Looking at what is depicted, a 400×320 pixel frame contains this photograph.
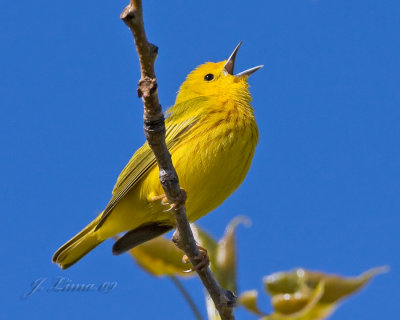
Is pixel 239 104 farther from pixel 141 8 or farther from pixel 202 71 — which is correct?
pixel 141 8

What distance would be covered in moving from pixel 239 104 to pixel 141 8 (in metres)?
2.67

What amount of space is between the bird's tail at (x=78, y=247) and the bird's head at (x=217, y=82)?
4.55ft

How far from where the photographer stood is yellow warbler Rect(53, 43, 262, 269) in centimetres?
445

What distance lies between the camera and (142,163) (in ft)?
15.5

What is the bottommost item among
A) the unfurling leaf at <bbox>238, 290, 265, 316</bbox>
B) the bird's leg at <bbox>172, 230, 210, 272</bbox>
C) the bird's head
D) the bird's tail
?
the unfurling leaf at <bbox>238, 290, 265, 316</bbox>

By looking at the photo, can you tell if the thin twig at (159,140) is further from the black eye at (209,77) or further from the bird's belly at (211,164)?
the black eye at (209,77)

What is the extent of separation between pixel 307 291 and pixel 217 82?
10.0 feet

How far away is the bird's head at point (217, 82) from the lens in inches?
201

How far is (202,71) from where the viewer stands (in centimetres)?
564

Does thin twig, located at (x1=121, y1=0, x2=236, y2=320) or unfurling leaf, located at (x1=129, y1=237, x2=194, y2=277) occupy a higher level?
thin twig, located at (x1=121, y1=0, x2=236, y2=320)

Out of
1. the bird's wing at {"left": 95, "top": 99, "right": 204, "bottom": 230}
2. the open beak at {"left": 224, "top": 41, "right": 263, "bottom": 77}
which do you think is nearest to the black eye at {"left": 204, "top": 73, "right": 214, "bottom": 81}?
the open beak at {"left": 224, "top": 41, "right": 263, "bottom": 77}

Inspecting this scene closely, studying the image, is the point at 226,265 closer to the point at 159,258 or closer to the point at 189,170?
the point at 159,258

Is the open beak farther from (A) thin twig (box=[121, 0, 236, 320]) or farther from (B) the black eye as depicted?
(A) thin twig (box=[121, 0, 236, 320])

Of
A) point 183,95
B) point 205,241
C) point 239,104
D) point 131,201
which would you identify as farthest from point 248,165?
point 205,241
